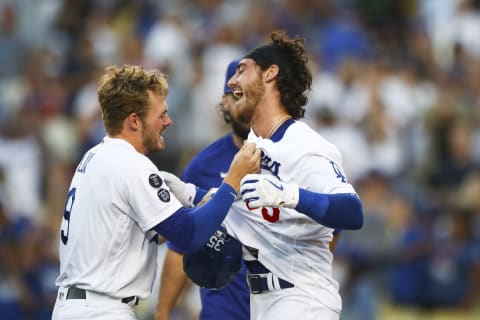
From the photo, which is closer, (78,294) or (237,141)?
(78,294)

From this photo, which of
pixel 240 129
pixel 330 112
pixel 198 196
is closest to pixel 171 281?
pixel 198 196

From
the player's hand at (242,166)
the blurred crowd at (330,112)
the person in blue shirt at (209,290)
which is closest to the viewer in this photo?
the player's hand at (242,166)

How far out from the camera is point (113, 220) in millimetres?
5199

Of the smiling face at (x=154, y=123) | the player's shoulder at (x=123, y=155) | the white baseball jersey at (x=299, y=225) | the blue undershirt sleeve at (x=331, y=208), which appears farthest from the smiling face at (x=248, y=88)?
the blue undershirt sleeve at (x=331, y=208)

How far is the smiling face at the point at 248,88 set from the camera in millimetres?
5582

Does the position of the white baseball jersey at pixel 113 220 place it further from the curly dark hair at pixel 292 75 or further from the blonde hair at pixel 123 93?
the curly dark hair at pixel 292 75

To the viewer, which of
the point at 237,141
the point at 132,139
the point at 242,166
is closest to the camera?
the point at 242,166

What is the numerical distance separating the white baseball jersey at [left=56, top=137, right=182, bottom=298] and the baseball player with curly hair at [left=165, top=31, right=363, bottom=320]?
46 cm

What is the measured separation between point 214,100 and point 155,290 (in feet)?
11.5

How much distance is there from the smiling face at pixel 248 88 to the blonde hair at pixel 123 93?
444 mm

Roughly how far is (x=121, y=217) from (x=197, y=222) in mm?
364

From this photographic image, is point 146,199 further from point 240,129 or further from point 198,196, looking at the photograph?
point 240,129

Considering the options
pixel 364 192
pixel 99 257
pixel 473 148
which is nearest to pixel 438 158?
pixel 473 148

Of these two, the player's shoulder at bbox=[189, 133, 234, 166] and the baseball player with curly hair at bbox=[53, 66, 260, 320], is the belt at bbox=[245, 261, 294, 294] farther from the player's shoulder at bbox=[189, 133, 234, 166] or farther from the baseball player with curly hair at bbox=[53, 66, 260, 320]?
the player's shoulder at bbox=[189, 133, 234, 166]
